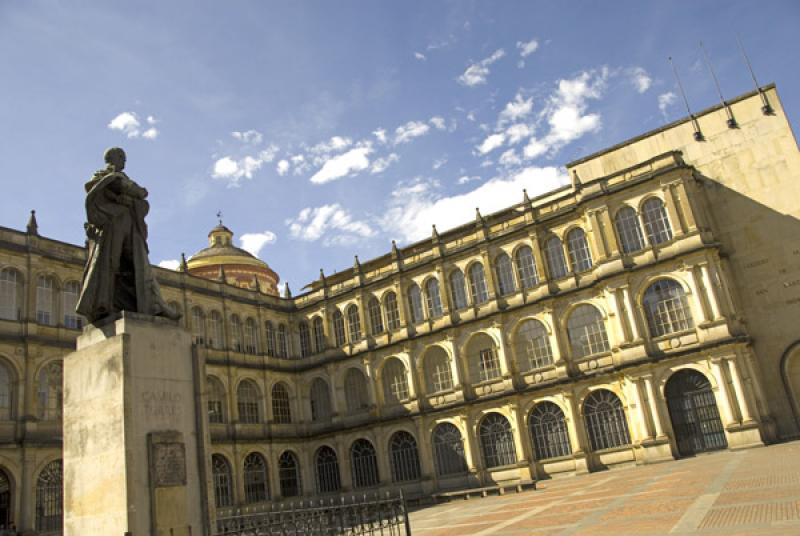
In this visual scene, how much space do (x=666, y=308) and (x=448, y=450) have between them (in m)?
13.8

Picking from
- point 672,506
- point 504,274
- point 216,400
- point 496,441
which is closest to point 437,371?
point 496,441

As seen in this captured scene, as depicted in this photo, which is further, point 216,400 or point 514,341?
point 216,400

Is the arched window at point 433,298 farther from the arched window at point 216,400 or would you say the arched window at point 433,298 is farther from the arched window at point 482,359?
the arched window at point 216,400

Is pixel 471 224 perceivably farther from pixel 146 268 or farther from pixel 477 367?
pixel 146 268

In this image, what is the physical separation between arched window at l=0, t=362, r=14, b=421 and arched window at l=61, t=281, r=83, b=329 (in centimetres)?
328

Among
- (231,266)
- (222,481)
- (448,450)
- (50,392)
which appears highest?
(231,266)

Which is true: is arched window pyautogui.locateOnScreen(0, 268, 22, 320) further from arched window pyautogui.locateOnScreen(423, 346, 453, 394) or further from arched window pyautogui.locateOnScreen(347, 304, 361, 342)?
arched window pyautogui.locateOnScreen(423, 346, 453, 394)

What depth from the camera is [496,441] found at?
34.3 m

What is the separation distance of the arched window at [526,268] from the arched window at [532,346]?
2128 mm

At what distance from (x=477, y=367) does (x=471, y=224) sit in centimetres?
894

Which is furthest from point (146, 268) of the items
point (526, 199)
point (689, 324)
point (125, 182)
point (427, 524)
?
point (526, 199)

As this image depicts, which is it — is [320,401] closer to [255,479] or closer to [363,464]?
[363,464]

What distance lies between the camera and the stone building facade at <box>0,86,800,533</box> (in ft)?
93.8

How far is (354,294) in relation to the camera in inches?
Result: 1590
